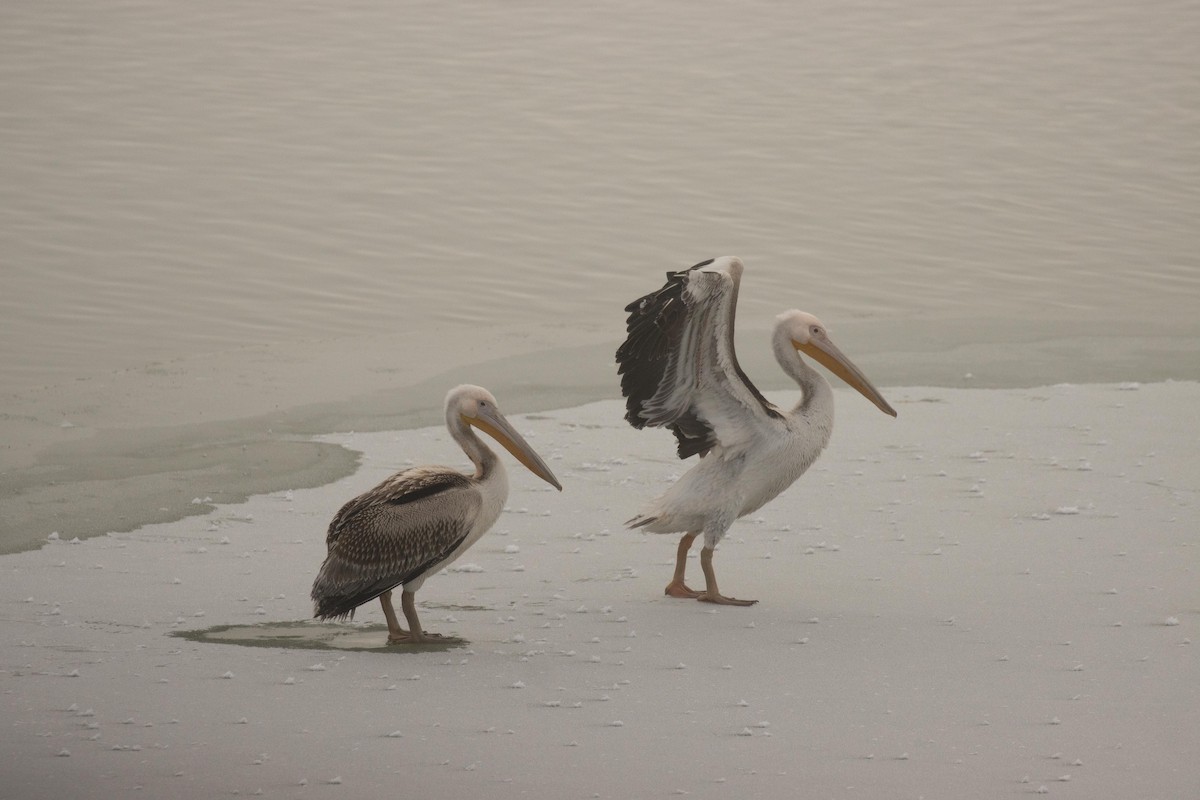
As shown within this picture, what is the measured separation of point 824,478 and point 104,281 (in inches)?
270

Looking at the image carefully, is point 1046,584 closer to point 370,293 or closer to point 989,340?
point 989,340

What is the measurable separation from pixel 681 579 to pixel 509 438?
91 centimetres

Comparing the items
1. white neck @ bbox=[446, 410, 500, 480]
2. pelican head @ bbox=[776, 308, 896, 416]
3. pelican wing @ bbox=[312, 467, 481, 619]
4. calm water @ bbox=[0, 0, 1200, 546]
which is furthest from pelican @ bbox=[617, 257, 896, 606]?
calm water @ bbox=[0, 0, 1200, 546]

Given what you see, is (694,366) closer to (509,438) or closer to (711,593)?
(509,438)

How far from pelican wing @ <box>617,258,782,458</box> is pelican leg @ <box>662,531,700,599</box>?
368 mm

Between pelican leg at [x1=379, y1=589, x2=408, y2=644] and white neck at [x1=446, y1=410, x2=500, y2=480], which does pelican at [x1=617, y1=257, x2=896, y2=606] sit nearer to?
white neck at [x1=446, y1=410, x2=500, y2=480]

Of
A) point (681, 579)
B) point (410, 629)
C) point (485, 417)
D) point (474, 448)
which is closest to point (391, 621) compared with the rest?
point (410, 629)

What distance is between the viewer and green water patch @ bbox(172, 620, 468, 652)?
6270 millimetres

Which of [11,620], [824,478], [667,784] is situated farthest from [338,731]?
[824,478]

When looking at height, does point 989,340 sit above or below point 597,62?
below

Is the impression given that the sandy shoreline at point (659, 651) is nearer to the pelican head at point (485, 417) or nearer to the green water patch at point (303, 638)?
the green water patch at point (303, 638)

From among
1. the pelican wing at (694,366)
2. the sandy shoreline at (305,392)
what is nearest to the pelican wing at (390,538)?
the pelican wing at (694,366)

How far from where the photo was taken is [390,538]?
6277 millimetres

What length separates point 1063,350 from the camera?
1171cm
